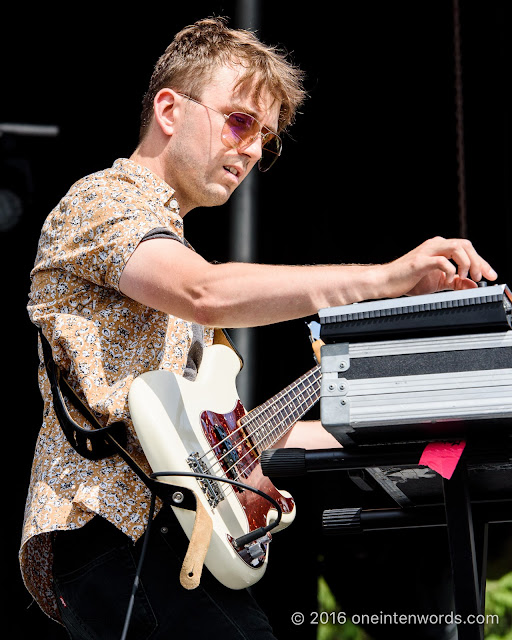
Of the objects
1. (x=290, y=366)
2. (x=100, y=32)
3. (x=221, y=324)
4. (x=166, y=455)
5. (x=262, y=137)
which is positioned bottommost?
(x=290, y=366)

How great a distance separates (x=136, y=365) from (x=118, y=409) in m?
0.14

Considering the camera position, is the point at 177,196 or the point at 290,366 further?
the point at 290,366

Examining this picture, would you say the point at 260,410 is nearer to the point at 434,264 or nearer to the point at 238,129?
the point at 238,129

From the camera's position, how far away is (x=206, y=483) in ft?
5.27

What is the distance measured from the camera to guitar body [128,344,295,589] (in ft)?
5.14

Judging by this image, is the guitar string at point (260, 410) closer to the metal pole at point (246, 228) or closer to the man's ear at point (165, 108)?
the metal pole at point (246, 228)

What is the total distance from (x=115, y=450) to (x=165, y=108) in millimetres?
939

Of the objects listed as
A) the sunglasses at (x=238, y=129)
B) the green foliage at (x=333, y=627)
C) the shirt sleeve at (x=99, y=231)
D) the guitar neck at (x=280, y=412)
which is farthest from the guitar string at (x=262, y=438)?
the green foliage at (x=333, y=627)

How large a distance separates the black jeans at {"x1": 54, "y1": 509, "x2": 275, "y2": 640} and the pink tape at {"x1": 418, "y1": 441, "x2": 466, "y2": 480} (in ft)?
1.96

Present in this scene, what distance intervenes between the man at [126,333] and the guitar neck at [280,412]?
0.68 ft

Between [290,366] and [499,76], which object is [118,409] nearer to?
[290,366]

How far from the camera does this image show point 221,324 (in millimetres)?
1552

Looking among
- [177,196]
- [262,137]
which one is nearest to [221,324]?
[177,196]

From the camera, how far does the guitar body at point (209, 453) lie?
61.6 inches
